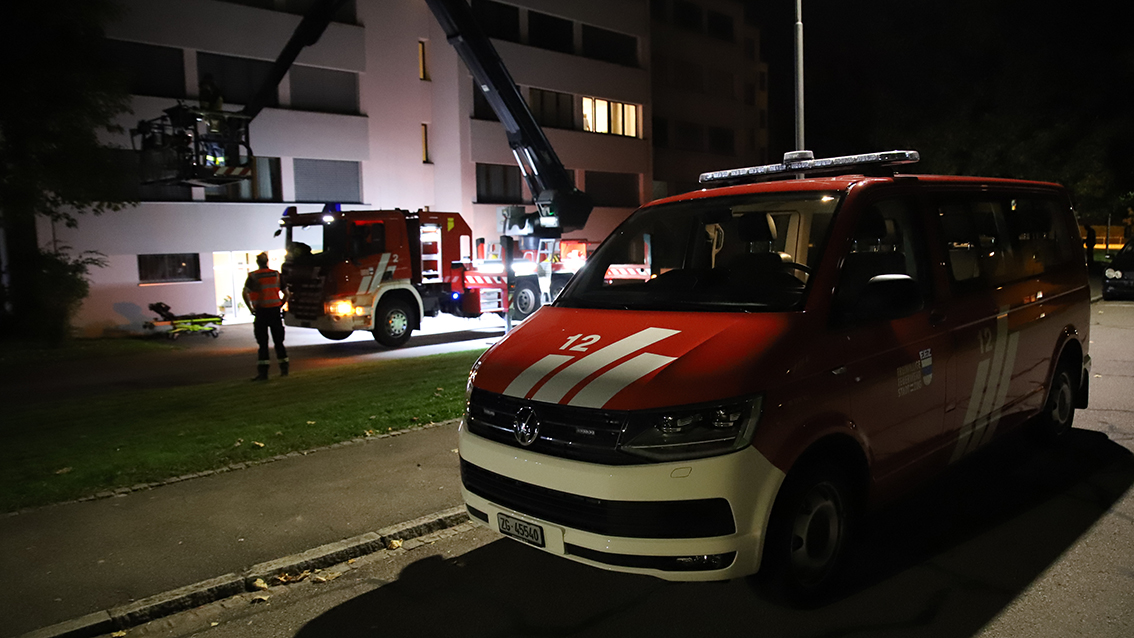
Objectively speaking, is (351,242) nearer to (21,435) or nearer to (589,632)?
(21,435)

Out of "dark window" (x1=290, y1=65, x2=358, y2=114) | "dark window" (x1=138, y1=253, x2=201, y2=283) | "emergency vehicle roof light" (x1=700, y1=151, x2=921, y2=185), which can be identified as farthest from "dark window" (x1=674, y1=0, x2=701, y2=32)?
"emergency vehicle roof light" (x1=700, y1=151, x2=921, y2=185)

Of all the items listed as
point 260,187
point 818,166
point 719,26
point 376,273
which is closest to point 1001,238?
point 818,166

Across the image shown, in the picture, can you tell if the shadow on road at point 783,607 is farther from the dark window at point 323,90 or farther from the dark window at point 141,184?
the dark window at point 323,90

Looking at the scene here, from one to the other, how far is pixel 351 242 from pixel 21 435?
784 centimetres

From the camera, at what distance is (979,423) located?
5.08 metres

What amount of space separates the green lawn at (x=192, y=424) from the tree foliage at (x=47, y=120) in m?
8.14

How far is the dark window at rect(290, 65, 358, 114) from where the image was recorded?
2480cm

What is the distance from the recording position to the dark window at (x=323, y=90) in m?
24.8

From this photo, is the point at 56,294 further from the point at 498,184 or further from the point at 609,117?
the point at 609,117

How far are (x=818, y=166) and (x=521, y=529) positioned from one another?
3.04 metres

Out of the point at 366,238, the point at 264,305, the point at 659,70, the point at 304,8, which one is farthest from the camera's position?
the point at 659,70

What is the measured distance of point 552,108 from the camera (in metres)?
32.7

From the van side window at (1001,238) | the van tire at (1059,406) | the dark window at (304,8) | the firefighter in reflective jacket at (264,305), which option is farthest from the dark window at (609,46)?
the van tire at (1059,406)

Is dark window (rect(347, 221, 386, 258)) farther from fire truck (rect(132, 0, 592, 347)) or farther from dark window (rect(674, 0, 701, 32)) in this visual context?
dark window (rect(674, 0, 701, 32))
